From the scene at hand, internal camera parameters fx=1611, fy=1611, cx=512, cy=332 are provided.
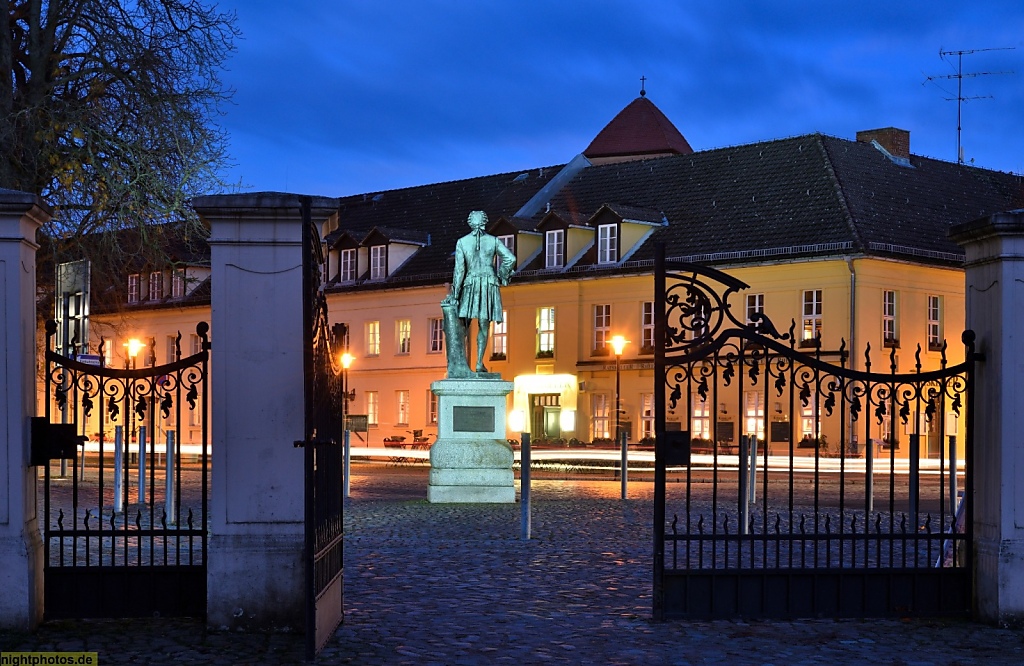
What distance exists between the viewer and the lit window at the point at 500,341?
54.5 metres

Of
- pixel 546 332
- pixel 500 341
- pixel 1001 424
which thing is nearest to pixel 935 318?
pixel 546 332

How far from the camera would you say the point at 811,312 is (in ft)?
151

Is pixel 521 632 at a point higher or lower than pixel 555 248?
lower

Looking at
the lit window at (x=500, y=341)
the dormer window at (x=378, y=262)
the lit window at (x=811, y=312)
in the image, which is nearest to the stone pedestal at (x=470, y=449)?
the lit window at (x=811, y=312)

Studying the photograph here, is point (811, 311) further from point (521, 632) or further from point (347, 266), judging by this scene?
point (521, 632)

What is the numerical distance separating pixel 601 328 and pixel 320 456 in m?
42.6

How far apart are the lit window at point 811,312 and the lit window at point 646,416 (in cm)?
580

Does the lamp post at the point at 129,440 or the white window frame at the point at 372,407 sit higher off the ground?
the lamp post at the point at 129,440

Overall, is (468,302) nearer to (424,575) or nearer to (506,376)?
(424,575)

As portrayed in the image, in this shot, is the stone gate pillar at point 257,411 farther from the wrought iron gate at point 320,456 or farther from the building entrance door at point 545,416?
the building entrance door at point 545,416

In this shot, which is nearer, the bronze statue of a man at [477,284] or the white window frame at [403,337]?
the bronze statue of a man at [477,284]

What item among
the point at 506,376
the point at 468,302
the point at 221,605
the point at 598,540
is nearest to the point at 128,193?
the point at 468,302

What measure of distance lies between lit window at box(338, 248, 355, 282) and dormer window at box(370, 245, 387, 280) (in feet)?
4.28

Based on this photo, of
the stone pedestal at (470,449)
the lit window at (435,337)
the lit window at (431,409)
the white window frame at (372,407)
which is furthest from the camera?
the white window frame at (372,407)
